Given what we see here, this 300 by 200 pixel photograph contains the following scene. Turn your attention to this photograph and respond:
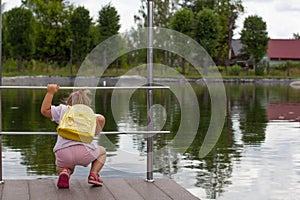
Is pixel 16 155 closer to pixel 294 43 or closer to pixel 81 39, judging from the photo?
pixel 81 39

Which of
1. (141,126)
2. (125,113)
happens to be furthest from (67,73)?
(141,126)

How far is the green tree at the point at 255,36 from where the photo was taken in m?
54.5

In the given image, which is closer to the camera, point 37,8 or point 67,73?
point 67,73

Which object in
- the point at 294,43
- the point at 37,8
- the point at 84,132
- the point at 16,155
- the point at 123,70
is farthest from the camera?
the point at 294,43

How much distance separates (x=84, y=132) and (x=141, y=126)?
7.69 m

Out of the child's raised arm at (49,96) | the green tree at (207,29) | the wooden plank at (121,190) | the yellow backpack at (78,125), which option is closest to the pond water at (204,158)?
the wooden plank at (121,190)

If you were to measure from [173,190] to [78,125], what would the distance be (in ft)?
2.87

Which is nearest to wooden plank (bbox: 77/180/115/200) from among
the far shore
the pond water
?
the pond water

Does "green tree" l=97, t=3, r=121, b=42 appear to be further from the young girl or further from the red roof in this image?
the young girl

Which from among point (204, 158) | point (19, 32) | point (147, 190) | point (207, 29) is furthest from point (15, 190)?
point (207, 29)

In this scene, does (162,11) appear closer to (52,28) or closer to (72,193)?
(52,28)

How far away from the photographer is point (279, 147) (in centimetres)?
972

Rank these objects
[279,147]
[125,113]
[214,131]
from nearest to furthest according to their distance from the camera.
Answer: [279,147]
[214,131]
[125,113]

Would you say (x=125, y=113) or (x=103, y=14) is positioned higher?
(x=103, y=14)
